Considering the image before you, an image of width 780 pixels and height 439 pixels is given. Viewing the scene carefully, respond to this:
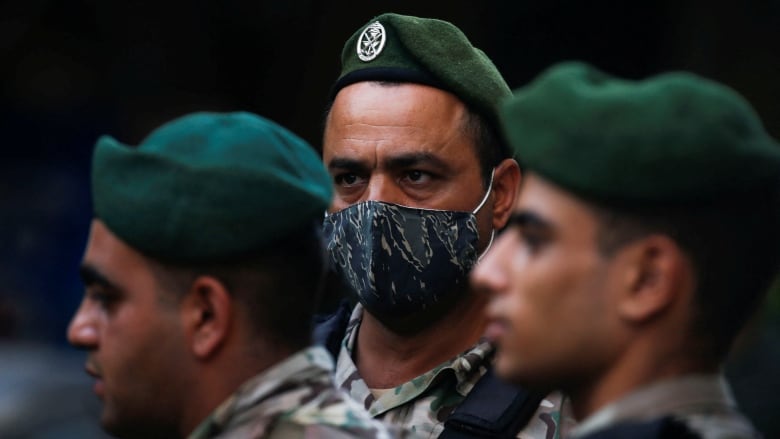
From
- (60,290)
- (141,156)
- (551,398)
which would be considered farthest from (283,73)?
(141,156)

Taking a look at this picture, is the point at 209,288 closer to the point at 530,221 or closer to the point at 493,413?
the point at 530,221

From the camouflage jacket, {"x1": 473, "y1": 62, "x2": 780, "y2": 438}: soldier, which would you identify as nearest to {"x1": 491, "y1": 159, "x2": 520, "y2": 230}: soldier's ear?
the camouflage jacket

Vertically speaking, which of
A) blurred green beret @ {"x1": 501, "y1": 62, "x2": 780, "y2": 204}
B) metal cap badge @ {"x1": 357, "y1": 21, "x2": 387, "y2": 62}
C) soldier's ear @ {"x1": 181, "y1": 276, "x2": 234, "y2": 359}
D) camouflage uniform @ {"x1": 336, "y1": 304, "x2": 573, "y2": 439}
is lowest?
camouflage uniform @ {"x1": 336, "y1": 304, "x2": 573, "y2": 439}

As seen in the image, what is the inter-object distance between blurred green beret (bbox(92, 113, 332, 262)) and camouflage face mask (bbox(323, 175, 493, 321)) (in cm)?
100

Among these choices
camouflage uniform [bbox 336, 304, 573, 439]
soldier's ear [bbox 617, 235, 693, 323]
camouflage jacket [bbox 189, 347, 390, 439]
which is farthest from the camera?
camouflage uniform [bbox 336, 304, 573, 439]

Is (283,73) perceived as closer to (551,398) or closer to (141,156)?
(551,398)

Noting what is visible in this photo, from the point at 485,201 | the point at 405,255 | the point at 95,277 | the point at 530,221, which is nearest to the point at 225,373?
the point at 95,277

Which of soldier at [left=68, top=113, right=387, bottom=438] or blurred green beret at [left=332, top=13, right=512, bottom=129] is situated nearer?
soldier at [left=68, top=113, right=387, bottom=438]

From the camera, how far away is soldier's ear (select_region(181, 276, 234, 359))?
3.05m

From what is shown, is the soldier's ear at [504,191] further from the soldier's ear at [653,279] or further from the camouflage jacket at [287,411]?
the soldier's ear at [653,279]

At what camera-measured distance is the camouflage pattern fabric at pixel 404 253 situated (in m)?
4.12

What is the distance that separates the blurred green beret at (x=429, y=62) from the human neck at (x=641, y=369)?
5.64 feet

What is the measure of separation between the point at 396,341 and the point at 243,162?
1363mm

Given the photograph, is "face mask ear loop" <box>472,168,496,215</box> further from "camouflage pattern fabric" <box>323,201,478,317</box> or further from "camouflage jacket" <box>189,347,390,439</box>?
"camouflage jacket" <box>189,347,390,439</box>
